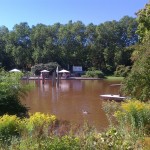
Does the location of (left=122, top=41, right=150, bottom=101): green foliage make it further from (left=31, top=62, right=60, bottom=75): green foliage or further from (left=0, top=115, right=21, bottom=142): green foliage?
(left=31, top=62, right=60, bottom=75): green foliage

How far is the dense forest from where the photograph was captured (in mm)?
69750

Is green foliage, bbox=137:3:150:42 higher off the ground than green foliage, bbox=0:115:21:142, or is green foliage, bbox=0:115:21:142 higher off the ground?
green foliage, bbox=137:3:150:42

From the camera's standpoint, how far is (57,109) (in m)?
20.8

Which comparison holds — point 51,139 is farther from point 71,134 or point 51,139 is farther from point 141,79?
point 141,79

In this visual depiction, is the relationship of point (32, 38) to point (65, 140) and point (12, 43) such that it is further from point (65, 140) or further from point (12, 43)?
point (65, 140)

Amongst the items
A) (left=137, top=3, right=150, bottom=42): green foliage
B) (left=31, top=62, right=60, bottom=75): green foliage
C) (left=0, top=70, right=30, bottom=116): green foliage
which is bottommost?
(left=31, top=62, right=60, bottom=75): green foliage

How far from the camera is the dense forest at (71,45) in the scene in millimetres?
69750

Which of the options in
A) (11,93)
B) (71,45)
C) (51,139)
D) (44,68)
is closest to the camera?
(51,139)

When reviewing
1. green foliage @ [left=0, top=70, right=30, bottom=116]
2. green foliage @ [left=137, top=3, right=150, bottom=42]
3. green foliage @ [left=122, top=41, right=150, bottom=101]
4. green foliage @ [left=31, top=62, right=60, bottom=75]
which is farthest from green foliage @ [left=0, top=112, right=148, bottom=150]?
green foliage @ [left=31, top=62, right=60, bottom=75]

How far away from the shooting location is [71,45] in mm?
72375

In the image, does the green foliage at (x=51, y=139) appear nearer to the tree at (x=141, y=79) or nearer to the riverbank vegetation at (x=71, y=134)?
the riverbank vegetation at (x=71, y=134)

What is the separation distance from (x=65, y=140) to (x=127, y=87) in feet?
35.1

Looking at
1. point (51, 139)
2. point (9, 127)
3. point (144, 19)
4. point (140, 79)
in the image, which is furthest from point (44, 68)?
point (51, 139)

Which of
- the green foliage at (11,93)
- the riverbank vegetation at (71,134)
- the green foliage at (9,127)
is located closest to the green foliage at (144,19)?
the green foliage at (11,93)
